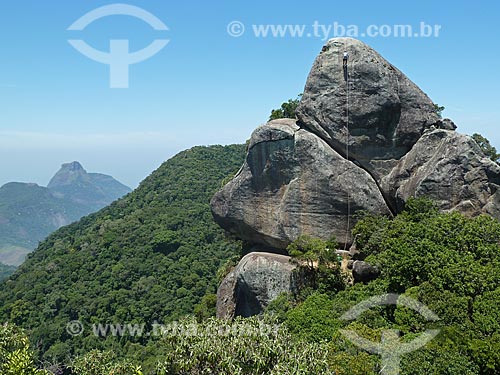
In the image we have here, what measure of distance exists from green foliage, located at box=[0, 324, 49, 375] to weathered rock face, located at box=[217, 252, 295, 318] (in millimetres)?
10923

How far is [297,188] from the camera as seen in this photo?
25094 mm

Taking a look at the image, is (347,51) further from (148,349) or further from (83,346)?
(83,346)

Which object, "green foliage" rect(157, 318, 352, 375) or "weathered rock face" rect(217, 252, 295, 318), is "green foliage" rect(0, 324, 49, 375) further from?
"weathered rock face" rect(217, 252, 295, 318)

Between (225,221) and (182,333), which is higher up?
(225,221)

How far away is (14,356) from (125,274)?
112ft

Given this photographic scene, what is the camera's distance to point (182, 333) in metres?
12.8

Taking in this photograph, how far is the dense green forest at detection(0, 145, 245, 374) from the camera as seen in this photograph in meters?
40.1

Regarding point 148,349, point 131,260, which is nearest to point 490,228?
point 148,349

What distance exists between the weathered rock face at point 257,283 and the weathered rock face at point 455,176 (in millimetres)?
7723

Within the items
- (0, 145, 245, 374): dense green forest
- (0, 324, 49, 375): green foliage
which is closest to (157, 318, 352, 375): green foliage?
(0, 324, 49, 375): green foliage

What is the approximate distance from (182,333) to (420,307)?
8.45m

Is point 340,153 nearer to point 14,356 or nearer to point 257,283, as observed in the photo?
point 257,283

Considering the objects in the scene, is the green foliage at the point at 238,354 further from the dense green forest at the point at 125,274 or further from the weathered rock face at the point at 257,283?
the dense green forest at the point at 125,274

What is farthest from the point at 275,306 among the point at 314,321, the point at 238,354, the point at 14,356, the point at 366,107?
the point at 14,356
